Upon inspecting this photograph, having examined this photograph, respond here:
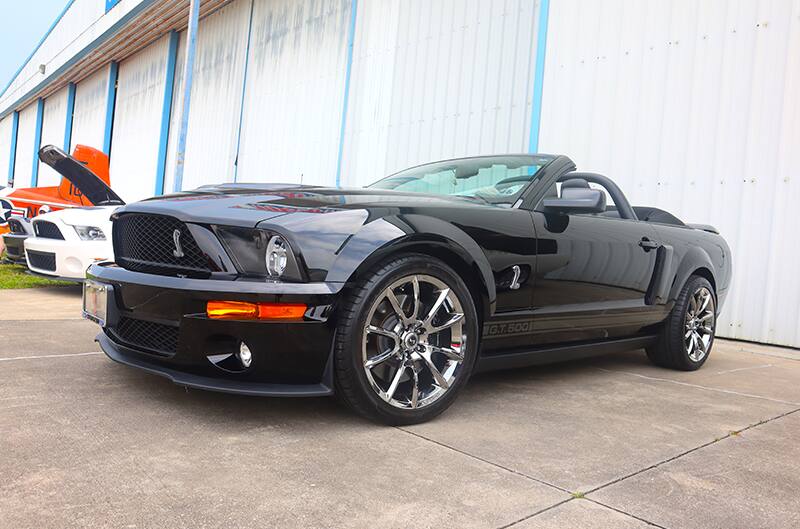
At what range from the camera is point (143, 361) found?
2.58 meters

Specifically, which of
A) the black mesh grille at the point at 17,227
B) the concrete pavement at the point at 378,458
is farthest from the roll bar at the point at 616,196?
the black mesh grille at the point at 17,227

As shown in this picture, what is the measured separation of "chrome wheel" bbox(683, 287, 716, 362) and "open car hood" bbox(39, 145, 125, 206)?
20.4 ft

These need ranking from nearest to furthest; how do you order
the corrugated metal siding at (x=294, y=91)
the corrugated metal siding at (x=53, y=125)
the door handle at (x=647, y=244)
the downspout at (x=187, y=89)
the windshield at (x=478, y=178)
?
the windshield at (x=478, y=178)
the door handle at (x=647, y=244)
the downspout at (x=187, y=89)
the corrugated metal siding at (x=294, y=91)
the corrugated metal siding at (x=53, y=125)

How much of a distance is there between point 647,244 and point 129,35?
18.3 metres

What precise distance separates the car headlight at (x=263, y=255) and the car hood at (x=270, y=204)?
6 cm

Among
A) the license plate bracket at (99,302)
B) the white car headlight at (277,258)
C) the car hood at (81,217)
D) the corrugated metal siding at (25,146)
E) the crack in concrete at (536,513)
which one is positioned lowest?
the crack in concrete at (536,513)

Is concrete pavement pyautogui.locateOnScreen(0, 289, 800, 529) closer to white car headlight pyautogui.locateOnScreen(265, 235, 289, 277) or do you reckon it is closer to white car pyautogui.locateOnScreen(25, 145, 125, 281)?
white car headlight pyautogui.locateOnScreen(265, 235, 289, 277)

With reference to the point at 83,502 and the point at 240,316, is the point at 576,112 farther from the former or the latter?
the point at 83,502

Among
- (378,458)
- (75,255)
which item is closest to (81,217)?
(75,255)

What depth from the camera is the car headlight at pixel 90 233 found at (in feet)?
19.9

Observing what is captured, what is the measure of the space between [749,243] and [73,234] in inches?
249

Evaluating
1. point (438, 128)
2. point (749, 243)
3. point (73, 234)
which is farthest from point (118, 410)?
point (438, 128)

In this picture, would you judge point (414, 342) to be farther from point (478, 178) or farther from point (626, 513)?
point (478, 178)

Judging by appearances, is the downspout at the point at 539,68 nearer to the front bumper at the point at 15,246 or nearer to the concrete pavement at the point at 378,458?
the concrete pavement at the point at 378,458
